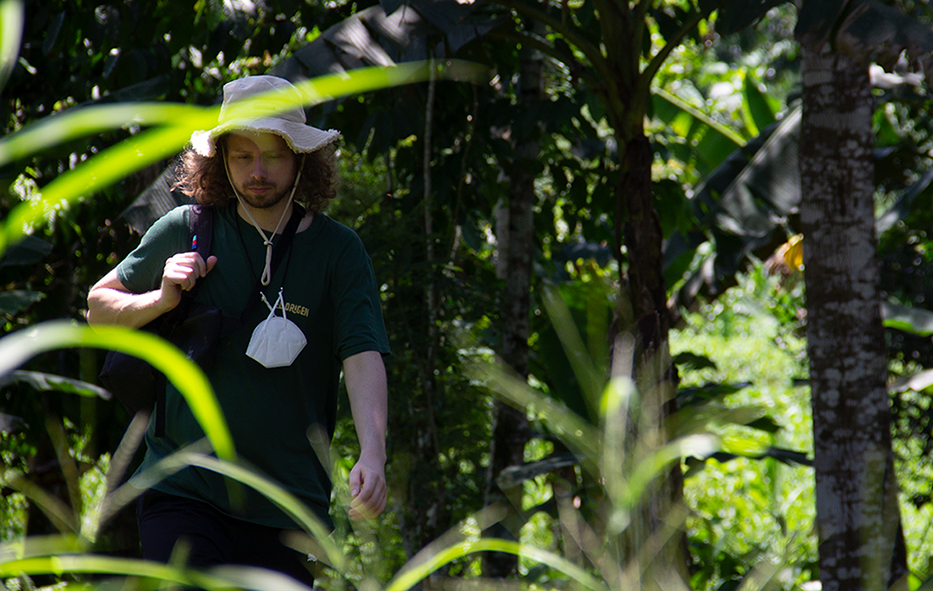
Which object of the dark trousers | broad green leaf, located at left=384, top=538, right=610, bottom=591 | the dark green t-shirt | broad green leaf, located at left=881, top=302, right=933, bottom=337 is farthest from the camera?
broad green leaf, located at left=881, top=302, right=933, bottom=337

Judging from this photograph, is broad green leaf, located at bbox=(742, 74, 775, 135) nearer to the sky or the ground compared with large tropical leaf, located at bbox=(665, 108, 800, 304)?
nearer to the sky

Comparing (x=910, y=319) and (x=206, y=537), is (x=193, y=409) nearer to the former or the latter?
(x=206, y=537)

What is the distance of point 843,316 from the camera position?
10.6 feet

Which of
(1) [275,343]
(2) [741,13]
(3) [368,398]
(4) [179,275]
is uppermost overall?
(2) [741,13]

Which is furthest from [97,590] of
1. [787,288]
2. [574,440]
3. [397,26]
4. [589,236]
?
[787,288]

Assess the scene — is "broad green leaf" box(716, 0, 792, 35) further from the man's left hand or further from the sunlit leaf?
the sunlit leaf

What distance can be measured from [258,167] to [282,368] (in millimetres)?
467

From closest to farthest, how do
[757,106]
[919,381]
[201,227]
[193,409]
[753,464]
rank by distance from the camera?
[193,409] < [201,227] < [919,381] < [753,464] < [757,106]

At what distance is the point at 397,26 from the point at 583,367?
2.54 m

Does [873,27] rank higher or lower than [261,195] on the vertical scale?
higher

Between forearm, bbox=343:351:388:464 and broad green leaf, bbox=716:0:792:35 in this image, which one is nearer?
forearm, bbox=343:351:388:464

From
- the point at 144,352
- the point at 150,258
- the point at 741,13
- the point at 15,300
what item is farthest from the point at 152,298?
the point at 15,300

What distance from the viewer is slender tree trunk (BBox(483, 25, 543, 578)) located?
14.4ft

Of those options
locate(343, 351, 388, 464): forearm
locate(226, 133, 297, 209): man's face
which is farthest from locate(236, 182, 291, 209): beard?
locate(343, 351, 388, 464): forearm
